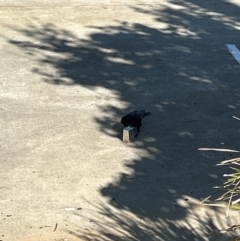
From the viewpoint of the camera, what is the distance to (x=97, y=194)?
7.58 meters

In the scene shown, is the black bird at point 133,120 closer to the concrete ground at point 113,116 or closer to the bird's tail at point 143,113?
the bird's tail at point 143,113

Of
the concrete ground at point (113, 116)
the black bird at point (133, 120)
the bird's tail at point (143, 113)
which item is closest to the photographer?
the concrete ground at point (113, 116)

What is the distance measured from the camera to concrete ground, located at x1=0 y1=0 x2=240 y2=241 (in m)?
7.16

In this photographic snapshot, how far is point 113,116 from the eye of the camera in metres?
9.73

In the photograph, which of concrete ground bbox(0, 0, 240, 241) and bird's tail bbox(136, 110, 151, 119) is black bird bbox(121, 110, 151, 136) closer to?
bird's tail bbox(136, 110, 151, 119)

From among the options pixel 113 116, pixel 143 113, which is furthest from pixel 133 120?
pixel 113 116

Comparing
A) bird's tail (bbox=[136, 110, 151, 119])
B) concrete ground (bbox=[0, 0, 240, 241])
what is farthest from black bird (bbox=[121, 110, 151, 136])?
concrete ground (bbox=[0, 0, 240, 241])

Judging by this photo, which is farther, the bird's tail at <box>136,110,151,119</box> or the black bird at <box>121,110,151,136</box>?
the bird's tail at <box>136,110,151,119</box>

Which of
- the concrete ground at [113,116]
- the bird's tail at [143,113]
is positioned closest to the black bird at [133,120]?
the bird's tail at [143,113]

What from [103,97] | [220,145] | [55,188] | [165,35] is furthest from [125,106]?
[165,35]

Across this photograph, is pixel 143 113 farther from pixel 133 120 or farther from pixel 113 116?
pixel 113 116

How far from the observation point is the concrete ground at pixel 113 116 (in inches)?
282

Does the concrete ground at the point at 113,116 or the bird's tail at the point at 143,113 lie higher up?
the bird's tail at the point at 143,113

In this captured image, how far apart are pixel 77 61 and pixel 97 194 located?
15.7ft
